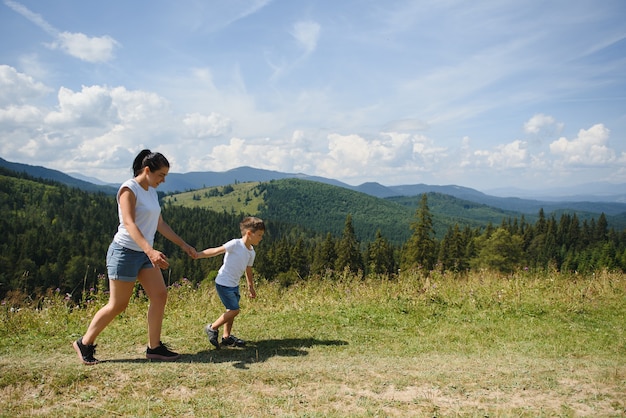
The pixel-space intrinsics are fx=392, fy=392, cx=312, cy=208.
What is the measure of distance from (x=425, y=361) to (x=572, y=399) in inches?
75.2

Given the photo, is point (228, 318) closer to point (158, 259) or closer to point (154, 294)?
point (154, 294)

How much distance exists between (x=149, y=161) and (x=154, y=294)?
1801mm

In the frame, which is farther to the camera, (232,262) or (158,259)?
(232,262)

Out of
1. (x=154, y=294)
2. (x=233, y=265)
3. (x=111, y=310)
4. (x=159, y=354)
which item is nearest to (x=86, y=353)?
(x=111, y=310)

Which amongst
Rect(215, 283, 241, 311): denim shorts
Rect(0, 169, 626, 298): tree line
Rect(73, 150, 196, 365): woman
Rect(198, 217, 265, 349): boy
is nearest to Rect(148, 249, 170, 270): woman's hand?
Rect(73, 150, 196, 365): woman

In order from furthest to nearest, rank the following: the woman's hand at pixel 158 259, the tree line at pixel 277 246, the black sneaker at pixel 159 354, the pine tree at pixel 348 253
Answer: the pine tree at pixel 348 253, the tree line at pixel 277 246, the black sneaker at pixel 159 354, the woman's hand at pixel 158 259

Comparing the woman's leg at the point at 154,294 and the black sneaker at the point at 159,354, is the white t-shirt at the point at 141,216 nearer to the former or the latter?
the woman's leg at the point at 154,294

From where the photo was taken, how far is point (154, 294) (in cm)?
534

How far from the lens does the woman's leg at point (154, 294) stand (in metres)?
5.25

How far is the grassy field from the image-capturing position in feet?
13.1

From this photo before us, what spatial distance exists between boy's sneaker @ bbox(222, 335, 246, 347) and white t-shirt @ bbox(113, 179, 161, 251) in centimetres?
221

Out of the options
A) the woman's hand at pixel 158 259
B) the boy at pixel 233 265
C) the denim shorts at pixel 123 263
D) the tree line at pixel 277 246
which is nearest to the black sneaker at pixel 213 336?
the boy at pixel 233 265

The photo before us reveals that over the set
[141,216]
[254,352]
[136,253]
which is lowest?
[254,352]

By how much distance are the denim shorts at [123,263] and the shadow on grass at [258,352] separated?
1.53 meters
